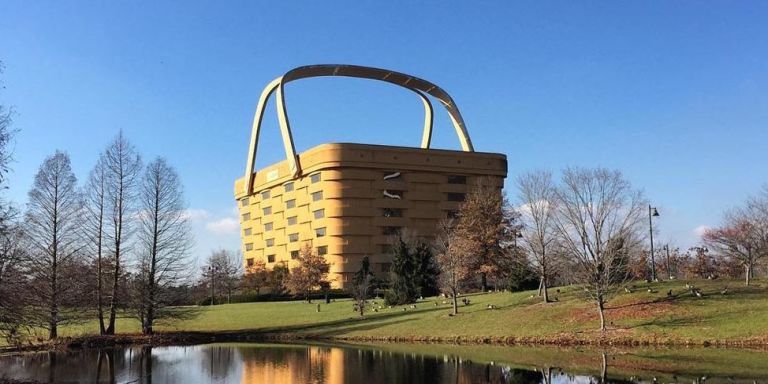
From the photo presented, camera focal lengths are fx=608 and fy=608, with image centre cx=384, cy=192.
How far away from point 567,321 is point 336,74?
98.6 m

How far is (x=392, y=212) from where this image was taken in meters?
111

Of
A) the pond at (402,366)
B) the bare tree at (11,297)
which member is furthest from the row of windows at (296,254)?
the bare tree at (11,297)

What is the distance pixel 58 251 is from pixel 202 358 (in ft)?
50.8

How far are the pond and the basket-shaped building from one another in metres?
71.6

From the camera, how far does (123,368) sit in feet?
87.8

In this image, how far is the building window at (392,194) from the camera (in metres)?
111

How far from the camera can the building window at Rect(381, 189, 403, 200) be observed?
11056 cm

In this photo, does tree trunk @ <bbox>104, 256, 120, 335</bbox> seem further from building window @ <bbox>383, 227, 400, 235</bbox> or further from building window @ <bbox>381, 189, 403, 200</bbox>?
building window @ <bbox>381, 189, 403, 200</bbox>

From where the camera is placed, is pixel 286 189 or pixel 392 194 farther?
pixel 286 189

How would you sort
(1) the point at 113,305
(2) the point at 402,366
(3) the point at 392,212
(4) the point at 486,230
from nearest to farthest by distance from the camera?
1. (2) the point at 402,366
2. (1) the point at 113,305
3. (4) the point at 486,230
4. (3) the point at 392,212

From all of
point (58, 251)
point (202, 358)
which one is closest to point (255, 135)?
point (58, 251)

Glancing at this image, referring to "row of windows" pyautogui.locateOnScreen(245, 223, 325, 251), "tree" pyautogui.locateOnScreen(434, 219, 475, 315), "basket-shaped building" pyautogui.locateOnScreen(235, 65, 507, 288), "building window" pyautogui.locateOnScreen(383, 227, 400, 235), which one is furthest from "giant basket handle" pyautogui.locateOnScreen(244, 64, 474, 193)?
"tree" pyautogui.locateOnScreen(434, 219, 475, 315)

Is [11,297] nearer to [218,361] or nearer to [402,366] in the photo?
[218,361]

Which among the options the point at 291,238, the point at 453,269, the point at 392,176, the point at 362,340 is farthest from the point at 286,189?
the point at 362,340
